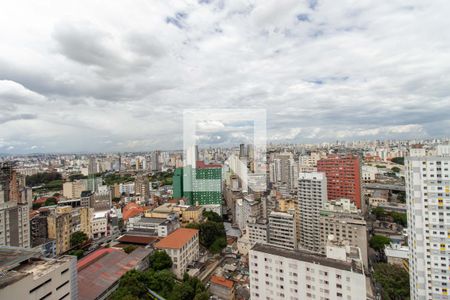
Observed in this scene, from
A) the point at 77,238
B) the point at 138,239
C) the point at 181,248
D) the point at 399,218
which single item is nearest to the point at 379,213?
the point at 399,218

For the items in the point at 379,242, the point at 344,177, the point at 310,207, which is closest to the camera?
the point at 379,242

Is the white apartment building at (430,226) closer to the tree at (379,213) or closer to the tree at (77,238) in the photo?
the tree at (379,213)

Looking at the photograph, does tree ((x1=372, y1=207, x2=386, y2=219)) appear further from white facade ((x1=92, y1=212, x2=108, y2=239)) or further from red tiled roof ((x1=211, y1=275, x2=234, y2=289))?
white facade ((x1=92, y1=212, x2=108, y2=239))

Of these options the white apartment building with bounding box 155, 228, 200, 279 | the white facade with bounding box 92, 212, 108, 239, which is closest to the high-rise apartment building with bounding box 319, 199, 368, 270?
the white apartment building with bounding box 155, 228, 200, 279

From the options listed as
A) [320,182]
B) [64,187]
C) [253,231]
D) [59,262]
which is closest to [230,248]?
[253,231]

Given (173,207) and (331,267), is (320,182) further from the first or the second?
(173,207)

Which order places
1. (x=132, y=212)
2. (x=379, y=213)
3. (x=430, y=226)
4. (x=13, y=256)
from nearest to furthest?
(x=13, y=256)
(x=430, y=226)
(x=379, y=213)
(x=132, y=212)

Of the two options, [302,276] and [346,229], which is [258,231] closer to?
[346,229]
